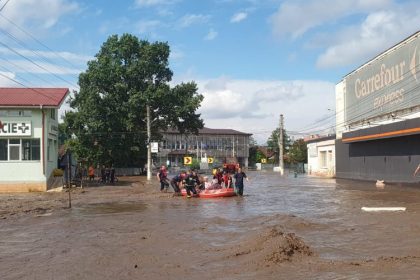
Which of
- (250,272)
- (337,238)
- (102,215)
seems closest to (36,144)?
(102,215)

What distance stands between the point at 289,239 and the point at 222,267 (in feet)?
5.88

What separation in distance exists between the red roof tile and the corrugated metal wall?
22.7m

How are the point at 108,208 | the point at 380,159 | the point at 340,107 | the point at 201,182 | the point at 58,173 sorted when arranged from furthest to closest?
the point at 340,107, the point at 380,159, the point at 58,173, the point at 201,182, the point at 108,208

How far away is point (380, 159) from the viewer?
4094 centimetres

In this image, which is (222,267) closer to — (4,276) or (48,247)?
(4,276)

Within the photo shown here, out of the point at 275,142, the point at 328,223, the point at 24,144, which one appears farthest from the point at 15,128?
the point at 275,142

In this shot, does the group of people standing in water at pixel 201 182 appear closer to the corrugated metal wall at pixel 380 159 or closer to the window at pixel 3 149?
the window at pixel 3 149

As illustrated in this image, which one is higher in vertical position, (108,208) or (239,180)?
(239,180)

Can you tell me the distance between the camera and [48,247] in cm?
1253

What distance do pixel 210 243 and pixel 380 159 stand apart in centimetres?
3126

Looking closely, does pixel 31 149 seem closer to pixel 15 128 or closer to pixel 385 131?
pixel 15 128

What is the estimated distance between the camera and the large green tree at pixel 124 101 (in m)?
58.6

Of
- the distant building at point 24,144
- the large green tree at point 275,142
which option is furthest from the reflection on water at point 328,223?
the large green tree at point 275,142

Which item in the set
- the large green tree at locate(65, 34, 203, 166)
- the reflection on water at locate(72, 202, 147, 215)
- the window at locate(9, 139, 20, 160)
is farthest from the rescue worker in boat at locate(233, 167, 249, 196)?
the large green tree at locate(65, 34, 203, 166)
